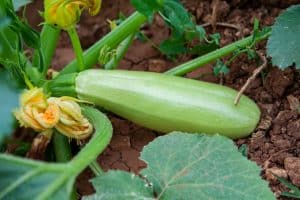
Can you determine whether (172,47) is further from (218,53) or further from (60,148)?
(60,148)

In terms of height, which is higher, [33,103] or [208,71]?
[33,103]

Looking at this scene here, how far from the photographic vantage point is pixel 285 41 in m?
2.24

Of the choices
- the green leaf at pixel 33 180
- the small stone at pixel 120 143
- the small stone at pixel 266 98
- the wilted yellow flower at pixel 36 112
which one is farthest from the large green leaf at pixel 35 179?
the small stone at pixel 266 98

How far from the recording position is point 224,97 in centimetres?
232

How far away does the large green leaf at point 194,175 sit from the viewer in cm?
186

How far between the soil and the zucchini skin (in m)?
0.10

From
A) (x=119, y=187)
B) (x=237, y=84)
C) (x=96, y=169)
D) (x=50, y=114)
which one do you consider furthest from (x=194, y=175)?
(x=237, y=84)

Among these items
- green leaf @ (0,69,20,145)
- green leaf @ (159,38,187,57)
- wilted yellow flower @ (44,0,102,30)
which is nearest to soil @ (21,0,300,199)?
green leaf @ (159,38,187,57)

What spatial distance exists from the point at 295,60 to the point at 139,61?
736mm

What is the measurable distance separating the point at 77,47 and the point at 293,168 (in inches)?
29.2

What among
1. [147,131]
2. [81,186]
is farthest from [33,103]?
[147,131]

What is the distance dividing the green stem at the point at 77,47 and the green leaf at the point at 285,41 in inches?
22.7

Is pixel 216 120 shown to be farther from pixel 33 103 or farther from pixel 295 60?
pixel 33 103

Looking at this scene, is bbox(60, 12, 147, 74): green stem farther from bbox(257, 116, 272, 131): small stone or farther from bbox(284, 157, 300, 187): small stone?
bbox(284, 157, 300, 187): small stone
